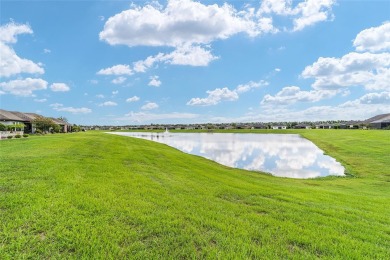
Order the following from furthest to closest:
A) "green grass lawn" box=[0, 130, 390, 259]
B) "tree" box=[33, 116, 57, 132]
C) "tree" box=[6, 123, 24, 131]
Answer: "tree" box=[33, 116, 57, 132] → "tree" box=[6, 123, 24, 131] → "green grass lawn" box=[0, 130, 390, 259]

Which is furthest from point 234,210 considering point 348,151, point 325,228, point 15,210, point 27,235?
point 348,151

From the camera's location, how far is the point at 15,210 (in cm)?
598

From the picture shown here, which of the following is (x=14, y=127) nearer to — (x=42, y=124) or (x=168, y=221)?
(x=42, y=124)

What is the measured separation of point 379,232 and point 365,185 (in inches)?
492

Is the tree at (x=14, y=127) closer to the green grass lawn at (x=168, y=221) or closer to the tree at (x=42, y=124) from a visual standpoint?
the tree at (x=42, y=124)

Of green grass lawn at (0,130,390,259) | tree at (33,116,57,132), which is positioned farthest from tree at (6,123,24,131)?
green grass lawn at (0,130,390,259)

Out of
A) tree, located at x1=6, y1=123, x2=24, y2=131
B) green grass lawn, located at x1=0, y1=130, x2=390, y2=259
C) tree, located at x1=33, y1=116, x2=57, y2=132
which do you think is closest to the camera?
green grass lawn, located at x1=0, y1=130, x2=390, y2=259

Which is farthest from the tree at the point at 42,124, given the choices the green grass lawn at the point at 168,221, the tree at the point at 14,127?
the green grass lawn at the point at 168,221

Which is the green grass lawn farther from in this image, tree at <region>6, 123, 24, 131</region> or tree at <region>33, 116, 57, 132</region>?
tree at <region>33, 116, 57, 132</region>

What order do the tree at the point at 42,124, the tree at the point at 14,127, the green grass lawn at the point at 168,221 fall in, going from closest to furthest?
the green grass lawn at the point at 168,221, the tree at the point at 14,127, the tree at the point at 42,124

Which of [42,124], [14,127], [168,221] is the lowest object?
[168,221]

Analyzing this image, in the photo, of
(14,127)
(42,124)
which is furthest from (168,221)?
(42,124)

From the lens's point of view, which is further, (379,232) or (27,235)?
(379,232)

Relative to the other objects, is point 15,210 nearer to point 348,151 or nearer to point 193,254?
point 193,254
